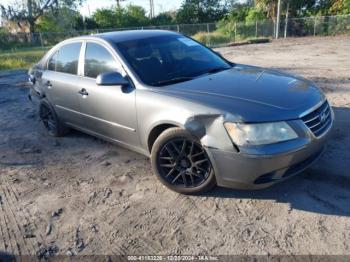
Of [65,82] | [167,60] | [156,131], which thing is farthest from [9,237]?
[167,60]

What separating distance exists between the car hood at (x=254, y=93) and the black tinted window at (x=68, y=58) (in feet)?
6.04

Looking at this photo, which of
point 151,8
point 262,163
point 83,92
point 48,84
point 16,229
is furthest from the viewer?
point 151,8

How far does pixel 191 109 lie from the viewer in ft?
10.8

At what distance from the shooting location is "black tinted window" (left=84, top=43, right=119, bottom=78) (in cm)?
421

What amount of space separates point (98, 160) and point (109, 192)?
937 millimetres

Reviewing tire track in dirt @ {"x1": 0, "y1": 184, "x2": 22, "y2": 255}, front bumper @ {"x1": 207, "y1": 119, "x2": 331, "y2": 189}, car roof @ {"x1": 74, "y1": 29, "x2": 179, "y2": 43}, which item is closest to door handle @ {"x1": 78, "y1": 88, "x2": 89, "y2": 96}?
car roof @ {"x1": 74, "y1": 29, "x2": 179, "y2": 43}

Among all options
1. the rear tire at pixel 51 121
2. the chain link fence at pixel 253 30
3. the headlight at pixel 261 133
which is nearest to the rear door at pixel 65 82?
the rear tire at pixel 51 121

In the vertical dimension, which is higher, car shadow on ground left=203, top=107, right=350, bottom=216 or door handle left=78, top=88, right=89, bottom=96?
door handle left=78, top=88, right=89, bottom=96

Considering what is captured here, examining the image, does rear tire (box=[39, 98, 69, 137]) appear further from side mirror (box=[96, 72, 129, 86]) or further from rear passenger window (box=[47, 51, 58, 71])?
side mirror (box=[96, 72, 129, 86])

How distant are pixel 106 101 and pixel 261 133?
202cm

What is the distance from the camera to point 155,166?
3.74 m

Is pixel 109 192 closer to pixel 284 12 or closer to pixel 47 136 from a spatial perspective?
pixel 47 136

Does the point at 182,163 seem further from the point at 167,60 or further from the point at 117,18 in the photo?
the point at 117,18

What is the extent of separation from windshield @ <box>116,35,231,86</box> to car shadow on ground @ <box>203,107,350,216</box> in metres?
1.41
